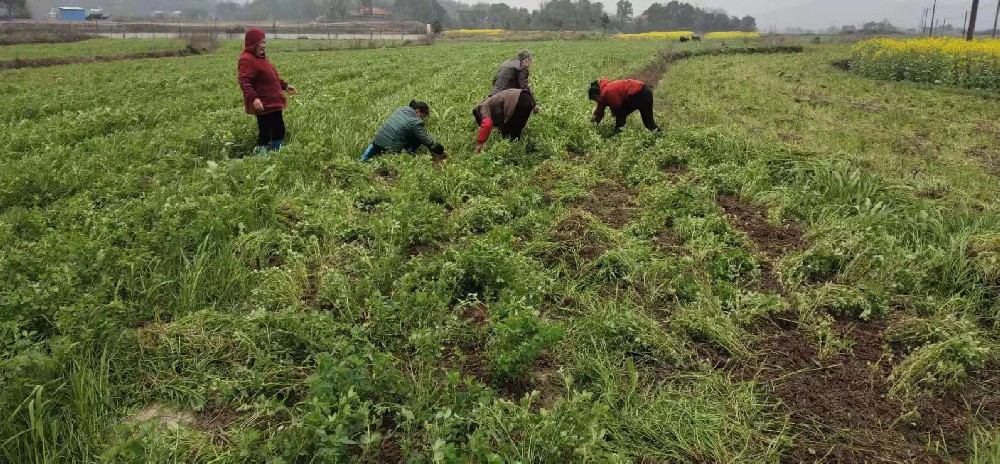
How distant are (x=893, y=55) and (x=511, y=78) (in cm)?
1998

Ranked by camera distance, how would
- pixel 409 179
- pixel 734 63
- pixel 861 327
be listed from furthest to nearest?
pixel 734 63, pixel 409 179, pixel 861 327

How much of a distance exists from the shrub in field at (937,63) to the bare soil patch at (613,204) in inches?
663

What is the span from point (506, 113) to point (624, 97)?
1.99m

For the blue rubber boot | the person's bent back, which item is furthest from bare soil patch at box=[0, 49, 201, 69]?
the person's bent back

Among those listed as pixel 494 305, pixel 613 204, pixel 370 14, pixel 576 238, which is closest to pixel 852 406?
pixel 494 305

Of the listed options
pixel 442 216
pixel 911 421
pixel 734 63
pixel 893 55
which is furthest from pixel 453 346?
pixel 734 63

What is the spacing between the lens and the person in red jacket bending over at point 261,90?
22.8ft

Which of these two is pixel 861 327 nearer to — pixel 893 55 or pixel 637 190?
pixel 637 190

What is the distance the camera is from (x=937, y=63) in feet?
60.9

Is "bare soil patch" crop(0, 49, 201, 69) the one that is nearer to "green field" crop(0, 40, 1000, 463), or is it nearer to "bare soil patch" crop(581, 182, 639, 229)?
"green field" crop(0, 40, 1000, 463)

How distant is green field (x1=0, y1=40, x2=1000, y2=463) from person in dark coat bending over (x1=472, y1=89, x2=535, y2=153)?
1.62 ft

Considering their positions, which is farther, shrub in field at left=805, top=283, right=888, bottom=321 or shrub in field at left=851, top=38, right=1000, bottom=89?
shrub in field at left=851, top=38, right=1000, bottom=89

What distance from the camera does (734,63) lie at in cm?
2584

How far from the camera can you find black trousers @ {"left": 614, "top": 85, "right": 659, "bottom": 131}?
8.52 metres
